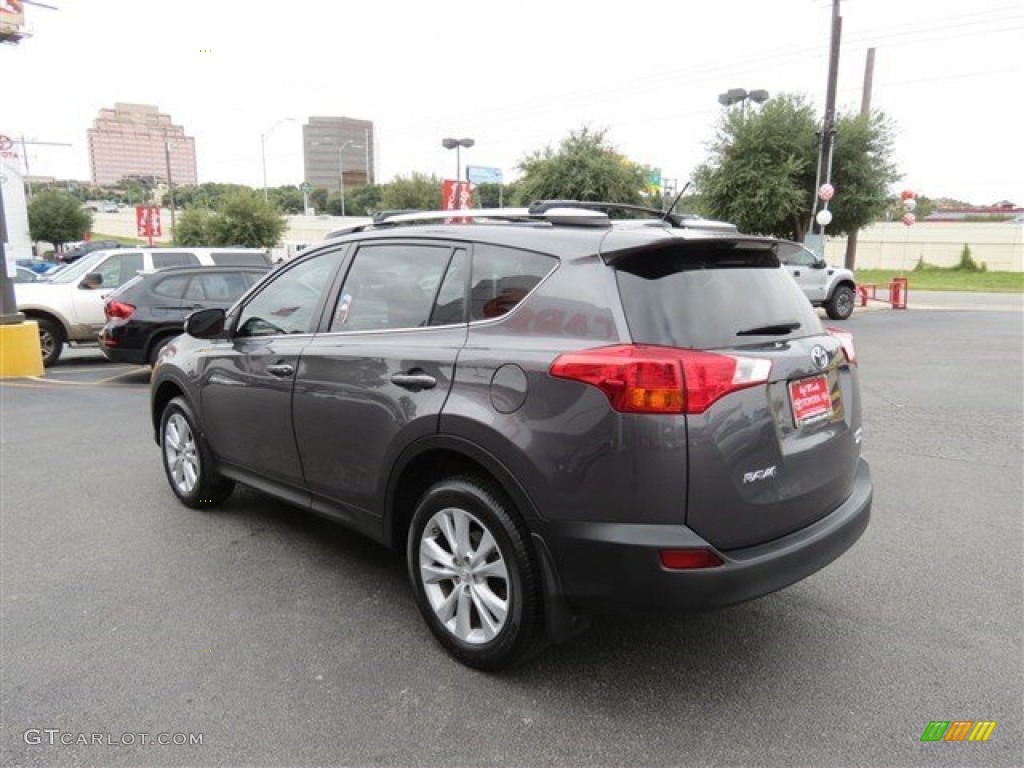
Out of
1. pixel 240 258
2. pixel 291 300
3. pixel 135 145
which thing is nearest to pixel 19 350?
pixel 240 258

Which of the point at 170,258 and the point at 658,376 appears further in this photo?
the point at 170,258

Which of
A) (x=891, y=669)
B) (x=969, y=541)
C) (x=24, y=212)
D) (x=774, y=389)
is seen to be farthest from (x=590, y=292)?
(x=24, y=212)

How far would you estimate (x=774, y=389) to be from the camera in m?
2.71

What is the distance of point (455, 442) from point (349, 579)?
146 cm

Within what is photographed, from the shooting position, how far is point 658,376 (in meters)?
2.50

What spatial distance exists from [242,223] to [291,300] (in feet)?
115

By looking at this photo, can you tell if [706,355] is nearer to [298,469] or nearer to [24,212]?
[298,469]

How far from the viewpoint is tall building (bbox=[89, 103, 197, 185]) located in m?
106

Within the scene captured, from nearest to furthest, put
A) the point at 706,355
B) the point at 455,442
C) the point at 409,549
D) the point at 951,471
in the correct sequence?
1. the point at 706,355
2. the point at 455,442
3. the point at 409,549
4. the point at 951,471

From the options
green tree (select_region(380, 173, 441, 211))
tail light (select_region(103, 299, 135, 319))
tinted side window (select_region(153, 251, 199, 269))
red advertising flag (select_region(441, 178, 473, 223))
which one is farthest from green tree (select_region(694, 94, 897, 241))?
green tree (select_region(380, 173, 441, 211))

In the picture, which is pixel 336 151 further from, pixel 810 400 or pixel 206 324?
pixel 810 400

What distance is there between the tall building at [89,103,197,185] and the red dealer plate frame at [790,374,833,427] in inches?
4371

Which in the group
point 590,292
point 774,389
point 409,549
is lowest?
point 409,549

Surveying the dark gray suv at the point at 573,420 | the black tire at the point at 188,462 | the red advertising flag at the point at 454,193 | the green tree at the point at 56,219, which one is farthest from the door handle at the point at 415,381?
the green tree at the point at 56,219
